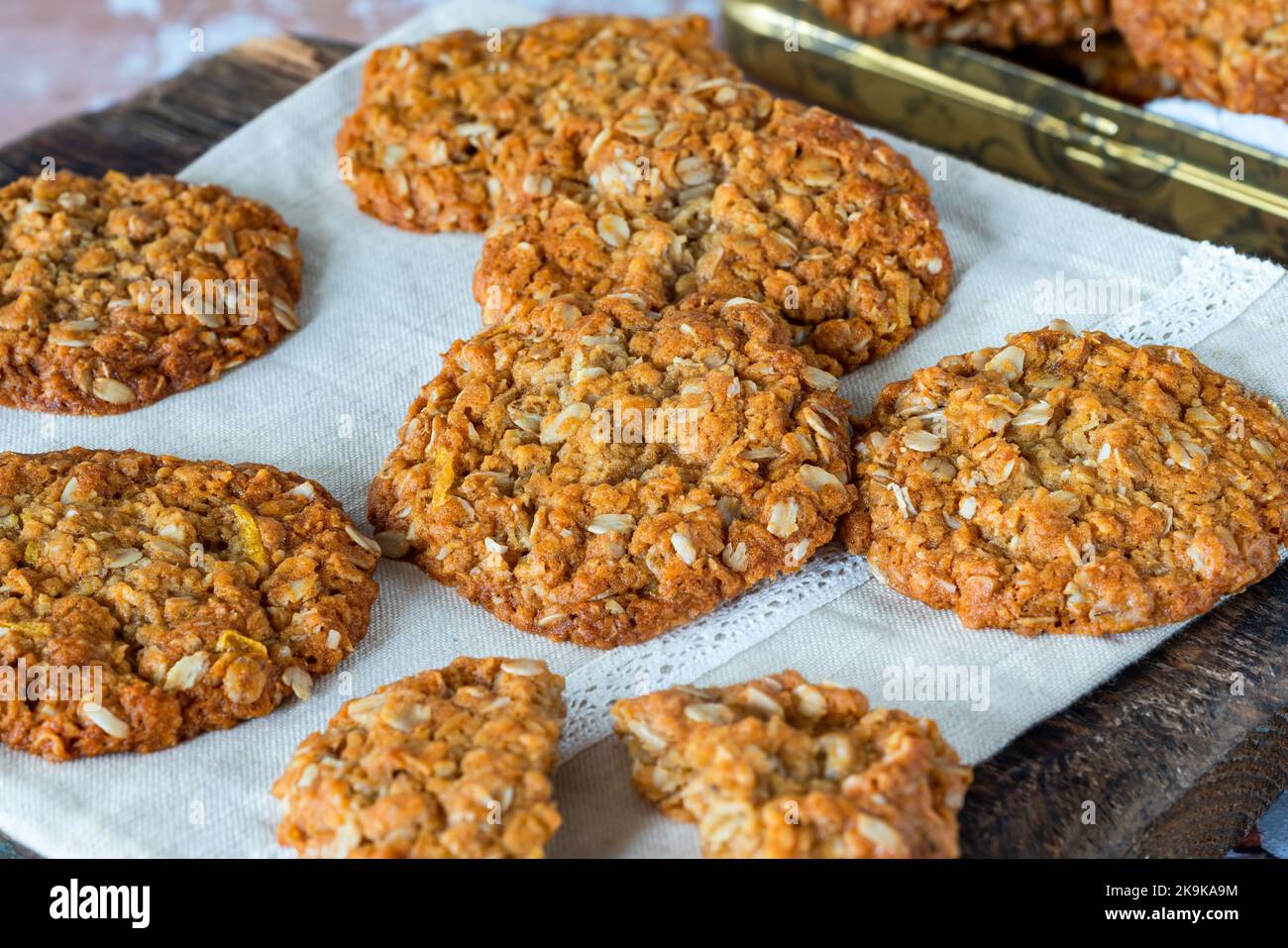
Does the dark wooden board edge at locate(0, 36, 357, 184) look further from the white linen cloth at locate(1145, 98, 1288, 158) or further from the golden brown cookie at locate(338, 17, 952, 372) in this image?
the white linen cloth at locate(1145, 98, 1288, 158)

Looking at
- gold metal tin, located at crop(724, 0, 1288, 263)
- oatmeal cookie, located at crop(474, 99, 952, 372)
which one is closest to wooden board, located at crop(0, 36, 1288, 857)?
oatmeal cookie, located at crop(474, 99, 952, 372)

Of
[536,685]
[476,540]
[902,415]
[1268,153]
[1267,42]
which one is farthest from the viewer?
[1267,42]

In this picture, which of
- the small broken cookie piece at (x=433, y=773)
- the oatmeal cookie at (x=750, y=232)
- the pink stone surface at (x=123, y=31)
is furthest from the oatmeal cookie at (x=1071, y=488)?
the pink stone surface at (x=123, y=31)

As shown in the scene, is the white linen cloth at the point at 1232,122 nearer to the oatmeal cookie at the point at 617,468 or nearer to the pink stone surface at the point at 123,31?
the oatmeal cookie at the point at 617,468

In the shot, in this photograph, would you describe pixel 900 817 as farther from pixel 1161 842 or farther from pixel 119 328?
pixel 119 328

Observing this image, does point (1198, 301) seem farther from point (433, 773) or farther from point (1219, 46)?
point (433, 773)

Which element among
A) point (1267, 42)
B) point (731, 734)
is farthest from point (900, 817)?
point (1267, 42)
